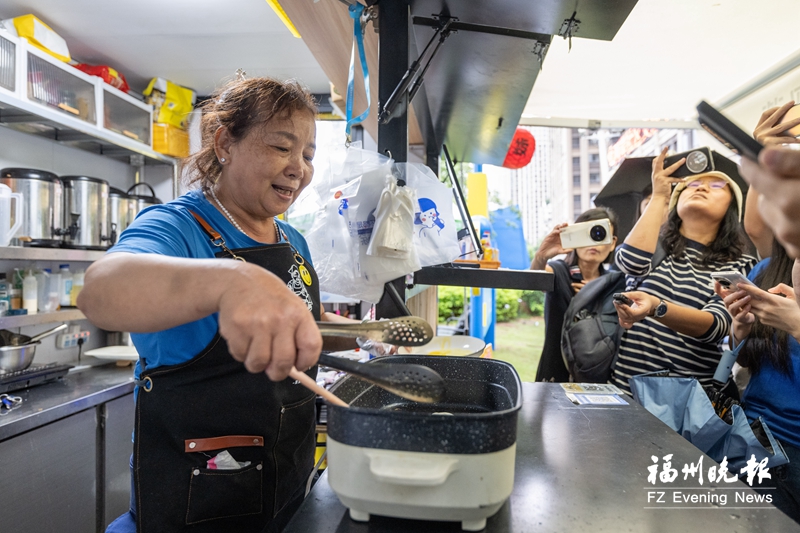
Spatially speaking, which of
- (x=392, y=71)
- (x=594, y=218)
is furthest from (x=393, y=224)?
(x=594, y=218)

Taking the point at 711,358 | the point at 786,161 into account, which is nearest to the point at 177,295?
the point at 786,161

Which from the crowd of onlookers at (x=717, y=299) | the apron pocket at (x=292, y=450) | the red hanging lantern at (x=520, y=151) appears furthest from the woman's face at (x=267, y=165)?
the red hanging lantern at (x=520, y=151)

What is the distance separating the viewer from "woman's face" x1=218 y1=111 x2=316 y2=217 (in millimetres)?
1015

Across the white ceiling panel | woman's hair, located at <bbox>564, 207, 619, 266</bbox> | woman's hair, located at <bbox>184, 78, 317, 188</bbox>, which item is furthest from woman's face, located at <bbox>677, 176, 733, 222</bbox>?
the white ceiling panel

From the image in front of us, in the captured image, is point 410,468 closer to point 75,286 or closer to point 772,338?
point 772,338

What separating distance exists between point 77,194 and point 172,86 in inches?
50.1

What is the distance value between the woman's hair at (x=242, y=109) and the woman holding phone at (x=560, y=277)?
1.75 meters

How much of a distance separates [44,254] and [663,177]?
2870 millimetres

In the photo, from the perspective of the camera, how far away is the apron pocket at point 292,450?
93cm

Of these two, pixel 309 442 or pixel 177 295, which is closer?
pixel 177 295

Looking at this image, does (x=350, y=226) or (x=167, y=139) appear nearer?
(x=350, y=226)

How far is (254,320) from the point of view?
1.67 ft

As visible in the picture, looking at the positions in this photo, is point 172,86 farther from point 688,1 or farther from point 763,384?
point 763,384

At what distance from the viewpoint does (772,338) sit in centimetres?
130
